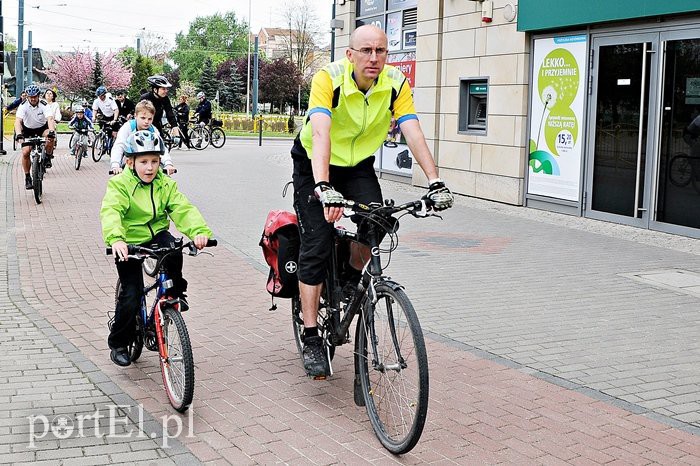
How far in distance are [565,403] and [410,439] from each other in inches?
52.1

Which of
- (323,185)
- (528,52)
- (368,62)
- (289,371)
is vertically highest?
(528,52)

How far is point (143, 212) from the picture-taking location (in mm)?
5395

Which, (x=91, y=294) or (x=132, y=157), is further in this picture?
(x=91, y=294)

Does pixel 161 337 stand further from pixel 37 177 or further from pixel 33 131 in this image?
pixel 33 131

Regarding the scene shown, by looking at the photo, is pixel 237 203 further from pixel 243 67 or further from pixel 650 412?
pixel 243 67

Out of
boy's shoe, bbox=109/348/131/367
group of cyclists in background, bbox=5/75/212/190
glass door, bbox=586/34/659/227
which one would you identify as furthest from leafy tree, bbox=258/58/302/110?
boy's shoe, bbox=109/348/131/367

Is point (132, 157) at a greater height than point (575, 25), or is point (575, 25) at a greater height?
point (575, 25)

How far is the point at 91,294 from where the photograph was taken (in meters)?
7.98

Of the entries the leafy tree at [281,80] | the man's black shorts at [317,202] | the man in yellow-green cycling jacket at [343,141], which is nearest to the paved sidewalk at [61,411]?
the man in yellow-green cycling jacket at [343,141]

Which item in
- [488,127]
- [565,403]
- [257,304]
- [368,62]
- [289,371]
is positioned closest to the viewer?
[368,62]

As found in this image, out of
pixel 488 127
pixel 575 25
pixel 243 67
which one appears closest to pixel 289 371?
pixel 575 25

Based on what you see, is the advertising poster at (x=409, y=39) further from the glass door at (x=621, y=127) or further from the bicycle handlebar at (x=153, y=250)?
the bicycle handlebar at (x=153, y=250)

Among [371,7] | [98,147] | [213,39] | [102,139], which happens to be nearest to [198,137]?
[102,139]

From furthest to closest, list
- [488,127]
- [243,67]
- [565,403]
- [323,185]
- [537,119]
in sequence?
[243,67]
[488,127]
[537,119]
[565,403]
[323,185]
